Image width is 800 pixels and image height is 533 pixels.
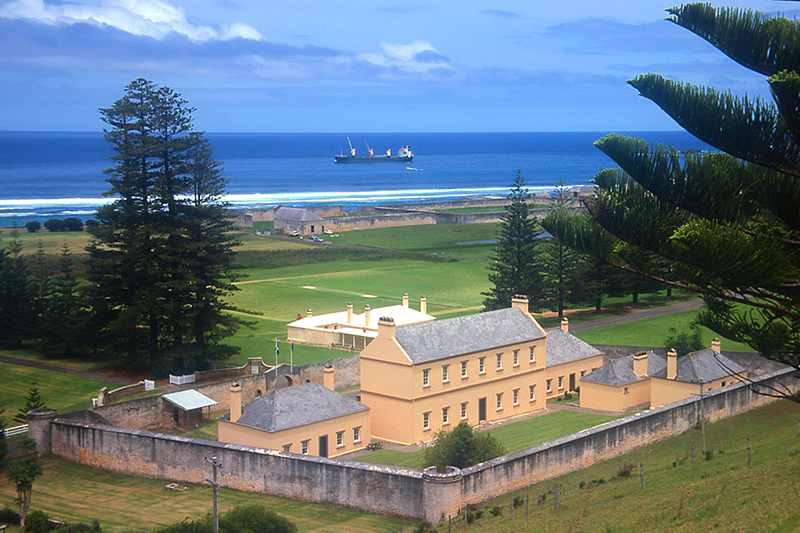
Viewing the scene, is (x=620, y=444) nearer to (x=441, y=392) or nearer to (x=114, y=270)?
(x=441, y=392)

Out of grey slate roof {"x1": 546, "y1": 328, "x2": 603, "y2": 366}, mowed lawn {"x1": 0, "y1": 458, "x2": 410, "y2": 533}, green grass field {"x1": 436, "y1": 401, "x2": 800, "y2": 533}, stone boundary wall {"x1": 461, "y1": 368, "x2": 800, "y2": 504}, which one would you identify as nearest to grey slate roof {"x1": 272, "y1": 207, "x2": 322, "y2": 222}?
grey slate roof {"x1": 546, "y1": 328, "x2": 603, "y2": 366}

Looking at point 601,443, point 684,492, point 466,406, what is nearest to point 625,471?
point 601,443

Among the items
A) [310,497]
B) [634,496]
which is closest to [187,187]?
[310,497]

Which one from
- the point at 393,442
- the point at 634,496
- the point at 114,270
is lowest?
the point at 393,442

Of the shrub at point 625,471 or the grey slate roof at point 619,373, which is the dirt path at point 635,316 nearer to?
the grey slate roof at point 619,373

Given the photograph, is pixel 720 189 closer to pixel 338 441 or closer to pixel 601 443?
pixel 601 443

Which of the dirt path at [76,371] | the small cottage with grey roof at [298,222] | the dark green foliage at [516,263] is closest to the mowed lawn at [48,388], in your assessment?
the dirt path at [76,371]

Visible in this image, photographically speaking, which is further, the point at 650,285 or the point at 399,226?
the point at 399,226
